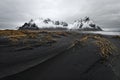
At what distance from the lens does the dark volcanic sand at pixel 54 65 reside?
9.73 feet

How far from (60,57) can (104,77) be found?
4.06 feet

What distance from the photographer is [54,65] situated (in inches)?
132

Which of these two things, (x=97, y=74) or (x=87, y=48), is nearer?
(x=97, y=74)

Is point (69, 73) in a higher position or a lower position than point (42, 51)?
lower

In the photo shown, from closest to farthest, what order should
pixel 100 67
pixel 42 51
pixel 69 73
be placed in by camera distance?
1. pixel 69 73
2. pixel 100 67
3. pixel 42 51

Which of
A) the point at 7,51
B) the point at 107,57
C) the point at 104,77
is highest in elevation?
the point at 7,51

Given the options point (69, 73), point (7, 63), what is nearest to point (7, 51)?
point (7, 63)

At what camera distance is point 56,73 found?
10.2ft

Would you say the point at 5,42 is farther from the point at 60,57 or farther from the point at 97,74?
the point at 97,74

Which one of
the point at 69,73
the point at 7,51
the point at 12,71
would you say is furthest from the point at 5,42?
the point at 69,73

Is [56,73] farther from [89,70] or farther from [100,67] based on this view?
[100,67]

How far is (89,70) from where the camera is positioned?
3318 mm

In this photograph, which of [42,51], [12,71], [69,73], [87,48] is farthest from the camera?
[87,48]

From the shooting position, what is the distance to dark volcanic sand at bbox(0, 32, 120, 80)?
2.97 meters
